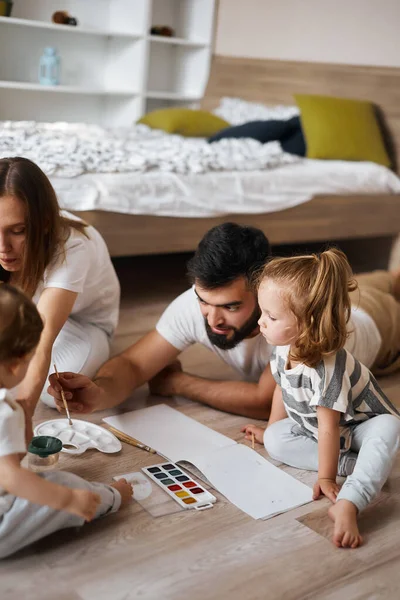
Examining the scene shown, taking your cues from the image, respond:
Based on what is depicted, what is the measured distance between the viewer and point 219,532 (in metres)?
1.38

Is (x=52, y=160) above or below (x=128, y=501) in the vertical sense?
above

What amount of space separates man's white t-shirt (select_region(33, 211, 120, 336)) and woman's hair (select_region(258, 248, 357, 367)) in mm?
473

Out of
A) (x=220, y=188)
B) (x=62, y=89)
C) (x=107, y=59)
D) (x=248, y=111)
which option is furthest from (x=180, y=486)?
(x=107, y=59)

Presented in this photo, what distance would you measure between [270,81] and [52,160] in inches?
87.1

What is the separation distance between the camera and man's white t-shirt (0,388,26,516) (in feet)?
3.77

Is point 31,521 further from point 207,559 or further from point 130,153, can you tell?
point 130,153

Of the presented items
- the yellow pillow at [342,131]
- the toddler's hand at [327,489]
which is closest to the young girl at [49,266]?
the toddler's hand at [327,489]

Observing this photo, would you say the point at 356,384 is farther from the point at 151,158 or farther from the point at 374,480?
the point at 151,158

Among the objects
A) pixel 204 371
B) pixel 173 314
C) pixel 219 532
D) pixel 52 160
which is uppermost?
pixel 52 160

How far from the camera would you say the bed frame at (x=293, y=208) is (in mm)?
2740

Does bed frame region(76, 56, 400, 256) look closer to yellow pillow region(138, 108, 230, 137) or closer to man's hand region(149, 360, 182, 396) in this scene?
yellow pillow region(138, 108, 230, 137)

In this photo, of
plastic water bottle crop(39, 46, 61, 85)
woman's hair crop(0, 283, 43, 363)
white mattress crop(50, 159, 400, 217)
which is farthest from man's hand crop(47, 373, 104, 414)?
plastic water bottle crop(39, 46, 61, 85)

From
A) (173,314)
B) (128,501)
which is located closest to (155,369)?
(173,314)

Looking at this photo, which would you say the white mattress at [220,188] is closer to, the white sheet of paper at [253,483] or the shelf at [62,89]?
the white sheet of paper at [253,483]
